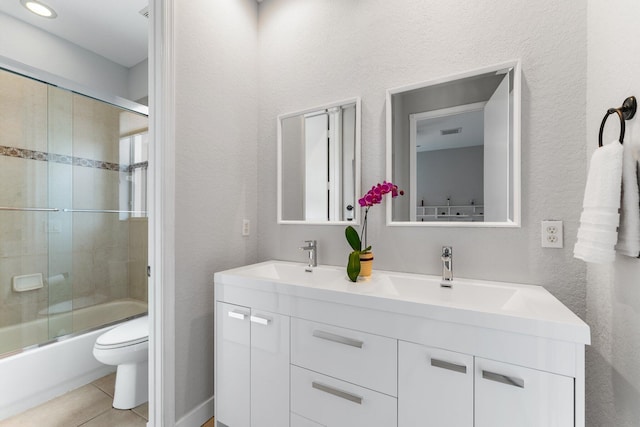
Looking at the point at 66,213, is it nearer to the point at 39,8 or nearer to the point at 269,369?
the point at 39,8

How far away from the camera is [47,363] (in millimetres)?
1818

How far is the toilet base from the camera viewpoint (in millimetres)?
1731

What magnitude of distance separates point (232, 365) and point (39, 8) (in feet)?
9.28

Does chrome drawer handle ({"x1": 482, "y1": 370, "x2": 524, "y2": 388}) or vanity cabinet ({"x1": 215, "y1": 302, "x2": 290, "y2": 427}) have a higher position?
chrome drawer handle ({"x1": 482, "y1": 370, "x2": 524, "y2": 388})

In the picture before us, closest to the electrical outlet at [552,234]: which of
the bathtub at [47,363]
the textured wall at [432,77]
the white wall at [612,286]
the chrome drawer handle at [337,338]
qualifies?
the textured wall at [432,77]

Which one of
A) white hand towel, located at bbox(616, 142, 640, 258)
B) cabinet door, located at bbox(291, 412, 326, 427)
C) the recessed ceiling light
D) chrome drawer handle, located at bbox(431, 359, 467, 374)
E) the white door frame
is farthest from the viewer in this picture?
the recessed ceiling light

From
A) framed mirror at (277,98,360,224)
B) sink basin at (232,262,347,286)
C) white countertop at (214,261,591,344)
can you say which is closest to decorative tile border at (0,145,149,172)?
framed mirror at (277,98,360,224)

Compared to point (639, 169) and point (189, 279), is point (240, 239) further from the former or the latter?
point (639, 169)

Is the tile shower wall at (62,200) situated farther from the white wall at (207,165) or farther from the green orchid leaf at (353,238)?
the green orchid leaf at (353,238)

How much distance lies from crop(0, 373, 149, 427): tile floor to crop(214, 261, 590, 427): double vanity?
0.63 meters

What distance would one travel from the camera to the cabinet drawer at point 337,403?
1.05 meters

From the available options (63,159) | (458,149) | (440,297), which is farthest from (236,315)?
(63,159)

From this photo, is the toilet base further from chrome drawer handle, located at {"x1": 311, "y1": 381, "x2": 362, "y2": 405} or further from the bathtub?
chrome drawer handle, located at {"x1": 311, "y1": 381, "x2": 362, "y2": 405}

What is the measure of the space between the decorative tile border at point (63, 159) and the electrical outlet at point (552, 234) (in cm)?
308
